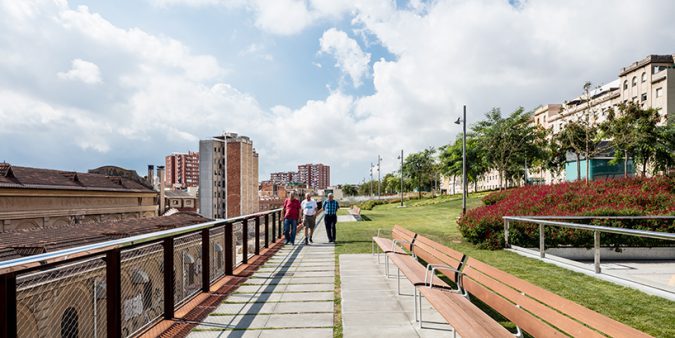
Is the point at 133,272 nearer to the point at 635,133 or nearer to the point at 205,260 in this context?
the point at 205,260

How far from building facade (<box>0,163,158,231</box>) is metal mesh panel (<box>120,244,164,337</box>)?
65.6 m

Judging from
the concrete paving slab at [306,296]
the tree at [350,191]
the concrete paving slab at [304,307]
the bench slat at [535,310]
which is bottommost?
the tree at [350,191]

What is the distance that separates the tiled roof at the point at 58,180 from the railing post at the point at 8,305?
70882 millimetres

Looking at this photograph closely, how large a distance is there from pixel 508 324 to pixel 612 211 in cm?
804

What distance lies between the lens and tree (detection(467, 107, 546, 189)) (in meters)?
50.5

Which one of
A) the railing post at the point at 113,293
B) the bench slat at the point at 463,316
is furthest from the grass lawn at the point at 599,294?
the railing post at the point at 113,293

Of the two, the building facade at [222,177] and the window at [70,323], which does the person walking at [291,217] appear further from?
the building facade at [222,177]

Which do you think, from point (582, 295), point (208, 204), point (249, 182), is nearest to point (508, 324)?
point (582, 295)

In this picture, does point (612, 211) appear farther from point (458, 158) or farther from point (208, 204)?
point (208, 204)

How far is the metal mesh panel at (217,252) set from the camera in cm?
769

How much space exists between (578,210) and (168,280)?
437 inches

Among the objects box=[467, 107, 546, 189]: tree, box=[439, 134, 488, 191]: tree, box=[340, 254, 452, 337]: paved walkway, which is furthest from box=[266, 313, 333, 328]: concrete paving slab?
box=[439, 134, 488, 191]: tree

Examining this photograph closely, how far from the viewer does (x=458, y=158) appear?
67625 millimetres

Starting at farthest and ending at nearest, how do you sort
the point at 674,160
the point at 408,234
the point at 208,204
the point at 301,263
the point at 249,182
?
the point at 249,182
the point at 208,204
the point at 674,160
the point at 301,263
the point at 408,234
